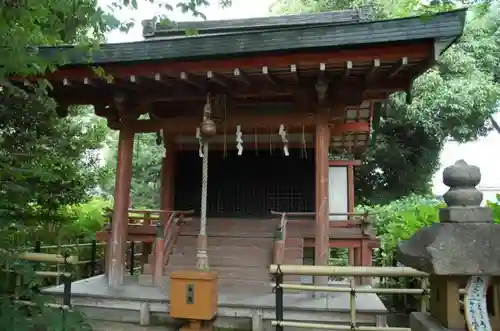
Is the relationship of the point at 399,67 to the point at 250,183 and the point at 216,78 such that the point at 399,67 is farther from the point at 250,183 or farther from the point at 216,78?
the point at 250,183

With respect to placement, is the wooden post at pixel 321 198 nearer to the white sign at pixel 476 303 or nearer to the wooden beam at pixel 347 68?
the wooden beam at pixel 347 68

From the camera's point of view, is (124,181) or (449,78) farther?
(449,78)

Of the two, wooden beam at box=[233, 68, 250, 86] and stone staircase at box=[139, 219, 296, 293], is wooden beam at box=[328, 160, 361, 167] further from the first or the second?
wooden beam at box=[233, 68, 250, 86]

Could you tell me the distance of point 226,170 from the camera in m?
10.3

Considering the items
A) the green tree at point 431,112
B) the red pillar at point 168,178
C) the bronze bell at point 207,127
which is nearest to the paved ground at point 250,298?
the bronze bell at point 207,127

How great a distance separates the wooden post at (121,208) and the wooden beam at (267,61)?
1412 mm

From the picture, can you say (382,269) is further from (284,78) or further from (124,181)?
(124,181)

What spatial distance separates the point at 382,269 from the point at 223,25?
32.3ft

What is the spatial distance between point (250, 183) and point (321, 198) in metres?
3.34

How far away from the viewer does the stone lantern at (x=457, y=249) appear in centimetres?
234

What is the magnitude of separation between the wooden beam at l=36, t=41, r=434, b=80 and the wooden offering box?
299 cm

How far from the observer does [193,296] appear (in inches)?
231

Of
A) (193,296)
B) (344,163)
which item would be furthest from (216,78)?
(344,163)

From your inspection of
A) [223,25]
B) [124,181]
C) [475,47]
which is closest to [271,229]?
[124,181]
